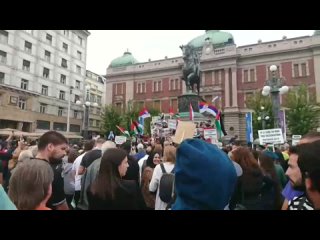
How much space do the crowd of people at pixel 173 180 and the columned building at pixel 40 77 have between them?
2891 centimetres

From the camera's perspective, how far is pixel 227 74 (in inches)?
1615

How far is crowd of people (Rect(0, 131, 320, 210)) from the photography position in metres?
1.60

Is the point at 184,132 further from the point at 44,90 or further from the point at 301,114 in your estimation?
the point at 44,90

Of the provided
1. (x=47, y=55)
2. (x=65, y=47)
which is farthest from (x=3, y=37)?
(x=65, y=47)

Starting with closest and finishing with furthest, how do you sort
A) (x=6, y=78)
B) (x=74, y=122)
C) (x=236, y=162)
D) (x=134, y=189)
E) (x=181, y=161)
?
(x=181, y=161) < (x=134, y=189) < (x=236, y=162) < (x=6, y=78) < (x=74, y=122)

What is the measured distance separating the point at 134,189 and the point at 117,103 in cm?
4741

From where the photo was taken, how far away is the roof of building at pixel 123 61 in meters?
52.4

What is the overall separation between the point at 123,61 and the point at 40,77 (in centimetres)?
1955

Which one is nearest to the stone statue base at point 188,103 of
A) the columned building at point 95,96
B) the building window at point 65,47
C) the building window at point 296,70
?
the building window at point 296,70

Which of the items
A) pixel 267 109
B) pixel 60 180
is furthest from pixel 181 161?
pixel 267 109

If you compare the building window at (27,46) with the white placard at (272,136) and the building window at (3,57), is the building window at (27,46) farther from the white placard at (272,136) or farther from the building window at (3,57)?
the white placard at (272,136)

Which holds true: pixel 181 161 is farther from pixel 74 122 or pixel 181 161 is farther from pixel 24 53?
→ pixel 74 122

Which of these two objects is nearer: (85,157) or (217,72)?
(85,157)
